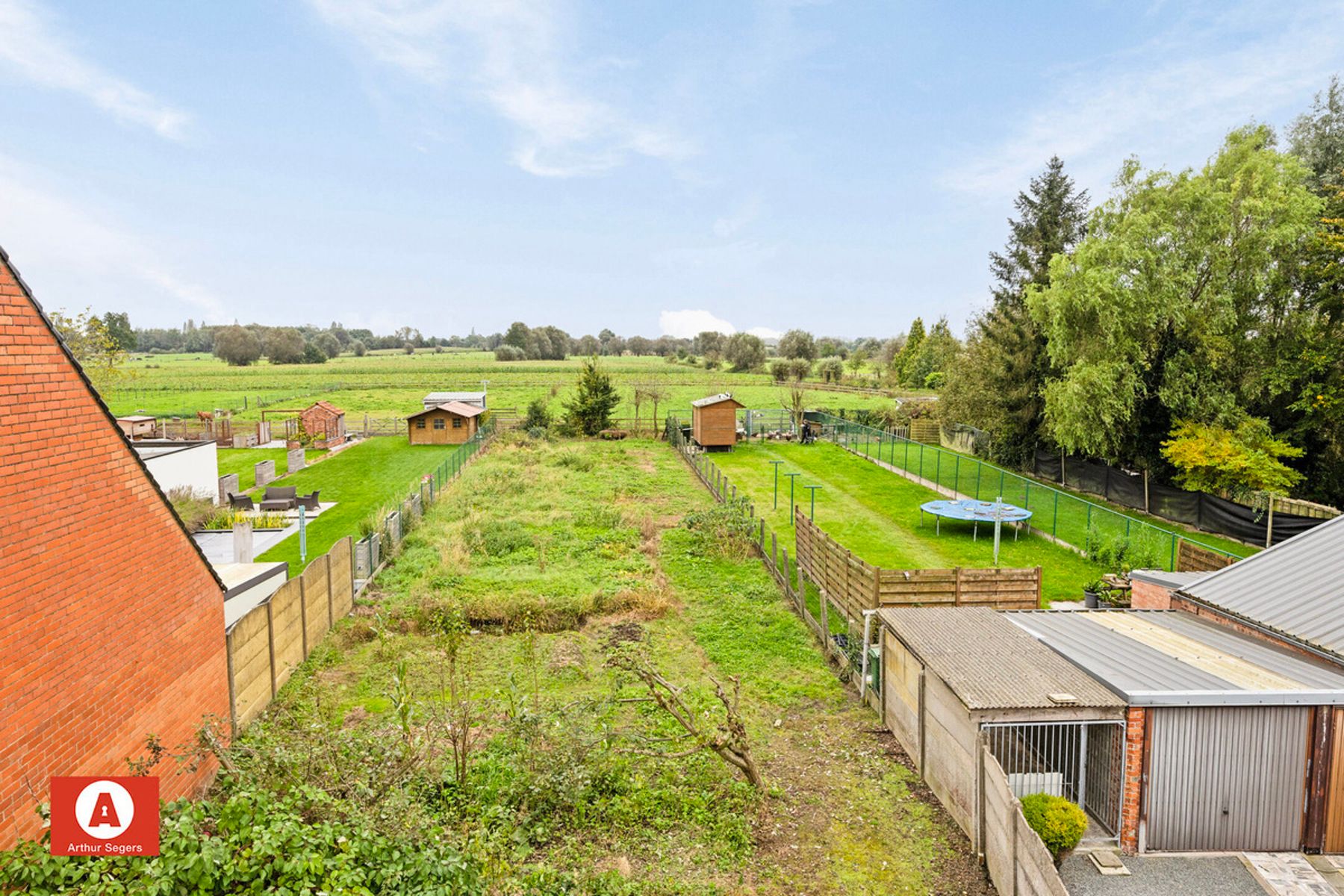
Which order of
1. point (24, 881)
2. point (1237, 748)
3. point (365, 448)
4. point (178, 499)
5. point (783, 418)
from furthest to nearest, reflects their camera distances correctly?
point (783, 418)
point (365, 448)
point (178, 499)
point (1237, 748)
point (24, 881)

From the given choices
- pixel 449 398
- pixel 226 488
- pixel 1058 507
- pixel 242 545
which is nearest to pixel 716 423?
pixel 1058 507

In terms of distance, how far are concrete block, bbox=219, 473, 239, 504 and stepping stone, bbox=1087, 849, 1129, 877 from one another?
27163 millimetres

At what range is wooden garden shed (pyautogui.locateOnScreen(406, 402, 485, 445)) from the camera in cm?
4369

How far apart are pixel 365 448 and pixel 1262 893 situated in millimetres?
42195

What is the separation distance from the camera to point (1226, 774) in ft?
25.2

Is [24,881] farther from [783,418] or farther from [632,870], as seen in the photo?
[783,418]

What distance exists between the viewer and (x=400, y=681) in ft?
25.9

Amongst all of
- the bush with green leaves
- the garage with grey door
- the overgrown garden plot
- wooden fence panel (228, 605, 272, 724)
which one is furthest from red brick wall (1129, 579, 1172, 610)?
wooden fence panel (228, 605, 272, 724)

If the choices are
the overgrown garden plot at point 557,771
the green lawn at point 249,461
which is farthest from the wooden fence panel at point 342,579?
the green lawn at point 249,461

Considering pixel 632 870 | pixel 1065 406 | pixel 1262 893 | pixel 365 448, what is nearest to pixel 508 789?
pixel 632 870

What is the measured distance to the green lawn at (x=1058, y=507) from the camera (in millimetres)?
19953

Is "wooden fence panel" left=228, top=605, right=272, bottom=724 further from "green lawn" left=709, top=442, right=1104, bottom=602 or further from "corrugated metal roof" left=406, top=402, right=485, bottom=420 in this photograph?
"corrugated metal roof" left=406, top=402, right=485, bottom=420

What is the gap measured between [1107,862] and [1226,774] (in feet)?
5.09

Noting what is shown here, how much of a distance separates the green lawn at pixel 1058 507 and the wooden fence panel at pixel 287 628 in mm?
18051
